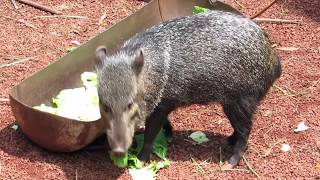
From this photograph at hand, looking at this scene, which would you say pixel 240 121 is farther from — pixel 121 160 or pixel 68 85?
pixel 68 85

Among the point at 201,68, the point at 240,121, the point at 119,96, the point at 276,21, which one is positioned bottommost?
the point at 276,21

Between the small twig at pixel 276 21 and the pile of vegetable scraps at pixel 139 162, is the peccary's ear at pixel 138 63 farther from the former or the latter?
the small twig at pixel 276 21

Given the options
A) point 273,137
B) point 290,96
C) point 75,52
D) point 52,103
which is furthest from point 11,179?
point 290,96

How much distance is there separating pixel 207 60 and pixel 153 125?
0.63m

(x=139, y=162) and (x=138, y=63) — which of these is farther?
(x=139, y=162)

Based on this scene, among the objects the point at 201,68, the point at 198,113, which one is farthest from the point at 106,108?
the point at 198,113

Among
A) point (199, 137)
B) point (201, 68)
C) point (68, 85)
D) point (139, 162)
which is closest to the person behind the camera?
point (201, 68)

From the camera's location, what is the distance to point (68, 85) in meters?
5.14

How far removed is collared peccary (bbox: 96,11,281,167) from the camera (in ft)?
14.0

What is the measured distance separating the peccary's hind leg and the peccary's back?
73 millimetres

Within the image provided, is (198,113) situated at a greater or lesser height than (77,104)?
lesser

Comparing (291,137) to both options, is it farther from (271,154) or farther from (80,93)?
(80,93)

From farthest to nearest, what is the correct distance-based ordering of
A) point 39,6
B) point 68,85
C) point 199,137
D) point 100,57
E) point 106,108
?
point 39,6, point 68,85, point 199,137, point 100,57, point 106,108

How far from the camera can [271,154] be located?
4.70 meters
